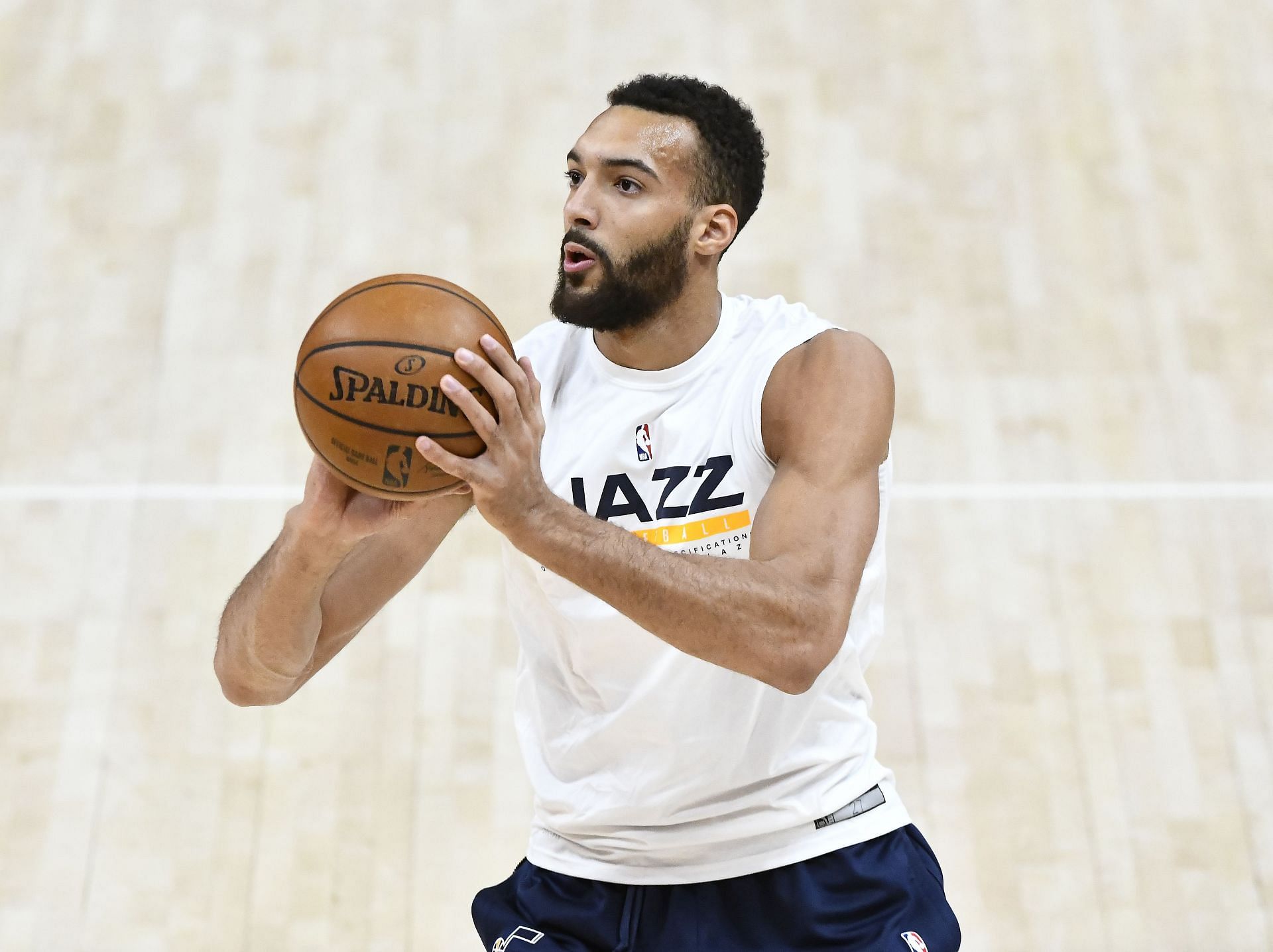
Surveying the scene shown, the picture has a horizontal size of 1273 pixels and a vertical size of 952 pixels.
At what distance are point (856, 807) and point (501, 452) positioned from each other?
3.63ft

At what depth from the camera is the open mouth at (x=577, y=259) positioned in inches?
111

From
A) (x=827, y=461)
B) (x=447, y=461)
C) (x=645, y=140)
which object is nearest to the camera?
(x=447, y=461)

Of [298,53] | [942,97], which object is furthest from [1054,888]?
[298,53]

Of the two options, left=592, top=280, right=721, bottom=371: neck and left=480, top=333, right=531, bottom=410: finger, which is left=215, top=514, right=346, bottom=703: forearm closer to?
left=480, top=333, right=531, bottom=410: finger

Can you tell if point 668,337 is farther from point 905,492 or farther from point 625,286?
point 905,492

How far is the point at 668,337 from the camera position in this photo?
2.92 metres

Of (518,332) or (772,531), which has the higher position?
(772,531)

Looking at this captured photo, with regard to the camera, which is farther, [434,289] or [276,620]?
[276,620]

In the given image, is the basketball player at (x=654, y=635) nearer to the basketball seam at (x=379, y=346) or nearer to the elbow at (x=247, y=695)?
the elbow at (x=247, y=695)

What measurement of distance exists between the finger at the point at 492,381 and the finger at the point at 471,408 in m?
0.03

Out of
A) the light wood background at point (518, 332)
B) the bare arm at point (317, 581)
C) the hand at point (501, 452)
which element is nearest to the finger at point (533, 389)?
the hand at point (501, 452)

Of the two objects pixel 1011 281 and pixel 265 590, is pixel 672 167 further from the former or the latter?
pixel 1011 281

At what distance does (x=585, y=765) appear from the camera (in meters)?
2.78

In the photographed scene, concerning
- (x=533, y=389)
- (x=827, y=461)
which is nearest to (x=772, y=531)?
(x=827, y=461)
